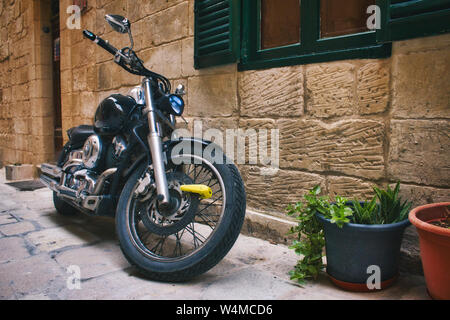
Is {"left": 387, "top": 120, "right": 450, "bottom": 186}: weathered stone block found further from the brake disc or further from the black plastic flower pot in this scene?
the brake disc

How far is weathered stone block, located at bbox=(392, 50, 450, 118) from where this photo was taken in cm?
196

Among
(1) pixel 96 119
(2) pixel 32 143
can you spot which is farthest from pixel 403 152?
(2) pixel 32 143

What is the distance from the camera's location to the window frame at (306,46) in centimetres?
229

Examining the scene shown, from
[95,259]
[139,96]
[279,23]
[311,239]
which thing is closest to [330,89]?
[279,23]

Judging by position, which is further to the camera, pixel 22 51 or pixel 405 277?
pixel 22 51

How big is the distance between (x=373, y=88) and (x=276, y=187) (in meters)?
0.98

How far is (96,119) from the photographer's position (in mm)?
2885

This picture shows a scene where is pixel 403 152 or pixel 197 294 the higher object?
pixel 403 152

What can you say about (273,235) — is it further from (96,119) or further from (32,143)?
(32,143)

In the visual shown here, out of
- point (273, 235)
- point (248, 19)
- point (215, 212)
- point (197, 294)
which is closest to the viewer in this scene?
point (197, 294)

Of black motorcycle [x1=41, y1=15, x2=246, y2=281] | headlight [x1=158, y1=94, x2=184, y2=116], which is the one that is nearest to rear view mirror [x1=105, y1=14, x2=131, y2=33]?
black motorcycle [x1=41, y1=15, x2=246, y2=281]

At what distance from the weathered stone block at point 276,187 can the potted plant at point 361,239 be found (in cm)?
A: 52

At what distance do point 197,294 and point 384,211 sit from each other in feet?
3.52

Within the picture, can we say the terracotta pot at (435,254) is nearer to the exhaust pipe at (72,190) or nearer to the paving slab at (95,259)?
the paving slab at (95,259)
